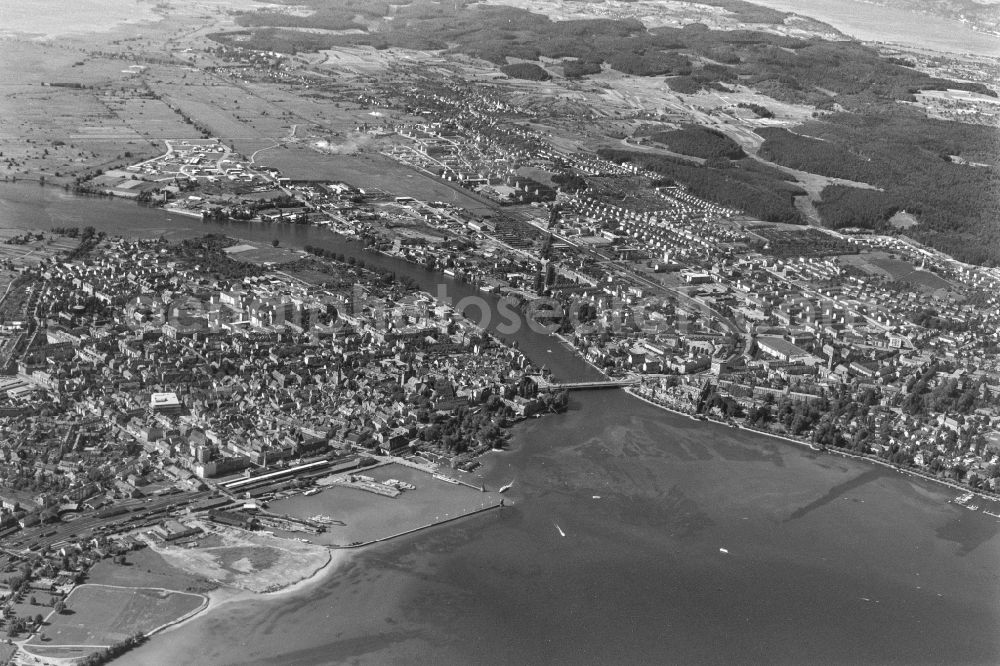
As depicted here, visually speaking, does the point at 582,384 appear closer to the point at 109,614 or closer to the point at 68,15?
the point at 109,614

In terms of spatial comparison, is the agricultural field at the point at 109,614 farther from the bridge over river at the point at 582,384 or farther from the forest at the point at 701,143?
the forest at the point at 701,143

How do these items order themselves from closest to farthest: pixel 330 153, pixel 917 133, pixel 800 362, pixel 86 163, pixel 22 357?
pixel 22 357, pixel 800 362, pixel 86 163, pixel 330 153, pixel 917 133

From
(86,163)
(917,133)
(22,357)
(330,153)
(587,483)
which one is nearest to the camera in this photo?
(587,483)

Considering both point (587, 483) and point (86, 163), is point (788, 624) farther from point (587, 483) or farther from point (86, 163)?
point (86, 163)

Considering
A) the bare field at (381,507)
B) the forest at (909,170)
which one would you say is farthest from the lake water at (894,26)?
the bare field at (381,507)

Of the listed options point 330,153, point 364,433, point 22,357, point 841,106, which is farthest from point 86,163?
point 841,106

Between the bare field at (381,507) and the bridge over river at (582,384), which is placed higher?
the bridge over river at (582,384)

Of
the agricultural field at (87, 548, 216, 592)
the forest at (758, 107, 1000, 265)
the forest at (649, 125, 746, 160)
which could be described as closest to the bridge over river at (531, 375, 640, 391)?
the agricultural field at (87, 548, 216, 592)
